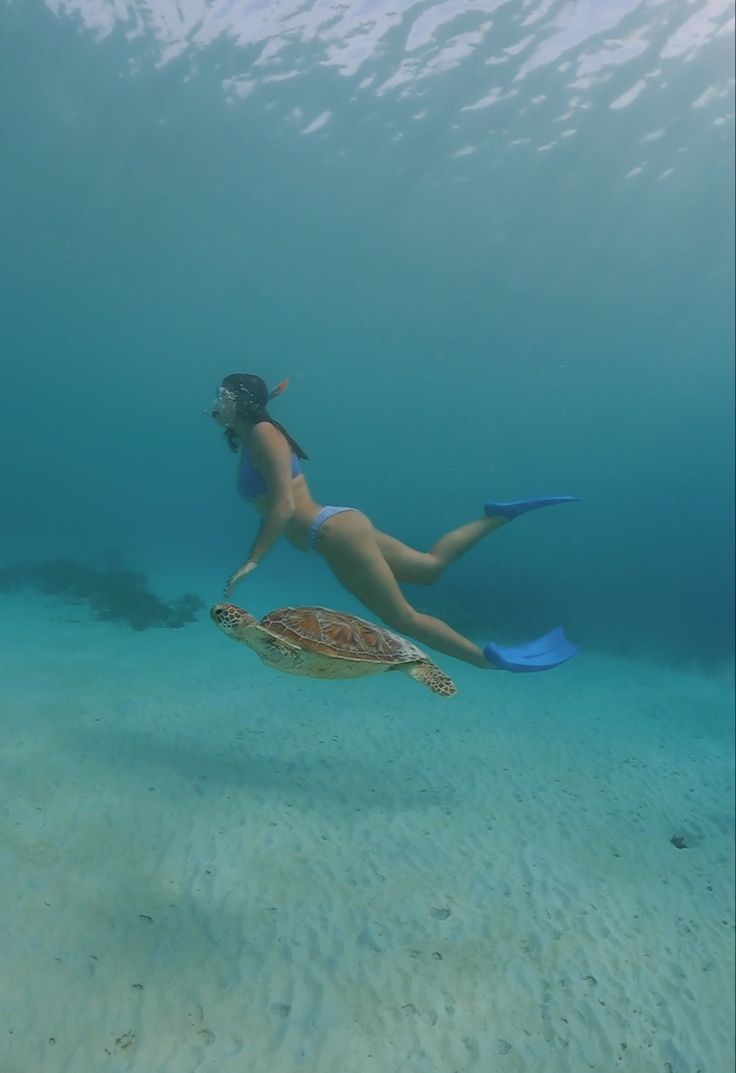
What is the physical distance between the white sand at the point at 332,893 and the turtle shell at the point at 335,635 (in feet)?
6.55

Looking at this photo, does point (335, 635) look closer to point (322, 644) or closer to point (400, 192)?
point (322, 644)

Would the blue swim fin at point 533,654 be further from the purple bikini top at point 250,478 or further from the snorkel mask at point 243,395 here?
the snorkel mask at point 243,395

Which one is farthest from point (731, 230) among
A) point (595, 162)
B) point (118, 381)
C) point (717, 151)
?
point (118, 381)

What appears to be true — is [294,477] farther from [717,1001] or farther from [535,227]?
[535,227]

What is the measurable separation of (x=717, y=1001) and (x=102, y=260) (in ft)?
117

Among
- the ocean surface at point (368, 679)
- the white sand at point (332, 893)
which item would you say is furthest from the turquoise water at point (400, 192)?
the white sand at point (332, 893)

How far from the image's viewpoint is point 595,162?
20.6 m

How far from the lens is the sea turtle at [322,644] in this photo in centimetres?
367

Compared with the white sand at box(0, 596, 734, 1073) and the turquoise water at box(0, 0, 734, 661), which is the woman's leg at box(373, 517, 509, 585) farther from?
the turquoise water at box(0, 0, 734, 661)

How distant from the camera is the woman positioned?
489 centimetres

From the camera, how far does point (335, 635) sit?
4.22 m

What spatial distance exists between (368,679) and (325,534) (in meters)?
5.97

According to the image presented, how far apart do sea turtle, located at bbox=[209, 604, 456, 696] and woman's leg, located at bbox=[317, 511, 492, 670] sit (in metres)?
0.69

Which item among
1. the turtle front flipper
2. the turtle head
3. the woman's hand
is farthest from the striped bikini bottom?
the turtle head
